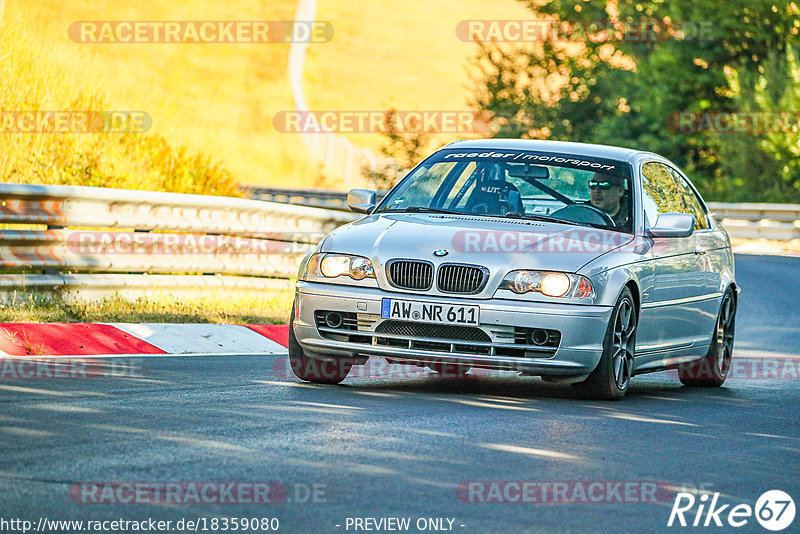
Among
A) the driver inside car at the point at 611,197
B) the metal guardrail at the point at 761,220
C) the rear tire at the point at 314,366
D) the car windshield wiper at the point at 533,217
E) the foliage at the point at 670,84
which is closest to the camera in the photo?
the rear tire at the point at 314,366

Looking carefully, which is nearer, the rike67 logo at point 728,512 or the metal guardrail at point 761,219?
the rike67 logo at point 728,512

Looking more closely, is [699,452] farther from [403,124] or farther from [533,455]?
[403,124]

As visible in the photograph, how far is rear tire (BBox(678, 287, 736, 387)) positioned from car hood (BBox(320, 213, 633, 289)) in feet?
7.22

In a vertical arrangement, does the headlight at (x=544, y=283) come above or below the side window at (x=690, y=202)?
below

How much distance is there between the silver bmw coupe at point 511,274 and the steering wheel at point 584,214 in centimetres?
1

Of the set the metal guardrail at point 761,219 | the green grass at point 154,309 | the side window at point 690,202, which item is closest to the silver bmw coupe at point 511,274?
the side window at point 690,202

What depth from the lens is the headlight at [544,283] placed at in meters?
8.41

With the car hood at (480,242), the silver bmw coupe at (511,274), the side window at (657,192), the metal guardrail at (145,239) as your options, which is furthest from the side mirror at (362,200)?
the metal guardrail at (145,239)

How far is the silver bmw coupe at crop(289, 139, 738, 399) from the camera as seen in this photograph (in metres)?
8.41

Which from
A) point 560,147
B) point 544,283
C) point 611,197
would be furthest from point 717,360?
point 544,283

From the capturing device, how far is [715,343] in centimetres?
1097

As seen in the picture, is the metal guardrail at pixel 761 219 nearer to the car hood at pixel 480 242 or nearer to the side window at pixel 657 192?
the side window at pixel 657 192

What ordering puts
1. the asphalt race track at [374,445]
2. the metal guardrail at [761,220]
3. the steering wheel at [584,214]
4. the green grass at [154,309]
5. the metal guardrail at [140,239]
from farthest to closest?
1. the metal guardrail at [761,220]
2. the metal guardrail at [140,239]
3. the green grass at [154,309]
4. the steering wheel at [584,214]
5. the asphalt race track at [374,445]

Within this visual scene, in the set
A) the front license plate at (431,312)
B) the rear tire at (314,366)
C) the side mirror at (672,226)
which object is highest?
the side mirror at (672,226)
